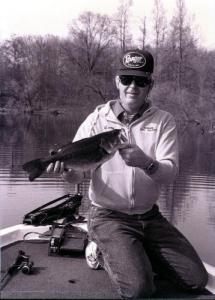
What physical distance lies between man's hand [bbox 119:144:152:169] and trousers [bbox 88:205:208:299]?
0.58 metres

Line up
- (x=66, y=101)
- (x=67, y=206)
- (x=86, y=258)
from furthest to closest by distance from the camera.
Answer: (x=66, y=101) → (x=67, y=206) → (x=86, y=258)

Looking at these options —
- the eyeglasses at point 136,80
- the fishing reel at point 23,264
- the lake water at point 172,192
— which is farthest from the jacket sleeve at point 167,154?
the lake water at point 172,192

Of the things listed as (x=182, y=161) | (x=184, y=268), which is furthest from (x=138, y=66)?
(x=182, y=161)

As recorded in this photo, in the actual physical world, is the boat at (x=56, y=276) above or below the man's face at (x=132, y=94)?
below

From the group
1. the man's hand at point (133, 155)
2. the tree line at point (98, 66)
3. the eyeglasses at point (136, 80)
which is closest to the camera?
the man's hand at point (133, 155)

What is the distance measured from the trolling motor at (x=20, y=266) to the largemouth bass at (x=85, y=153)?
2.48 ft

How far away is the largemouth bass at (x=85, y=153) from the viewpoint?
3689mm

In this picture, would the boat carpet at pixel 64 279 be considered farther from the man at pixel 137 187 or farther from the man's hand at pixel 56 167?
the man's hand at pixel 56 167

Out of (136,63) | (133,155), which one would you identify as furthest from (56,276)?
(136,63)

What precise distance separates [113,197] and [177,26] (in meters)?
22.8

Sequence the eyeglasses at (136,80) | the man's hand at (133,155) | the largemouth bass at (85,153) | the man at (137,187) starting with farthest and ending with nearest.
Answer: the eyeglasses at (136,80), the man at (137,187), the largemouth bass at (85,153), the man's hand at (133,155)

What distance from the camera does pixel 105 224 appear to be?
3.93 m

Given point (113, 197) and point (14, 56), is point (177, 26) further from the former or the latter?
point (113, 197)

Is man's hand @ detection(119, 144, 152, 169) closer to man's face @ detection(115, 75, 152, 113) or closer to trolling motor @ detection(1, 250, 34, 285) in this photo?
man's face @ detection(115, 75, 152, 113)
